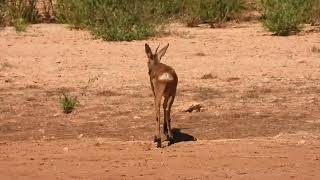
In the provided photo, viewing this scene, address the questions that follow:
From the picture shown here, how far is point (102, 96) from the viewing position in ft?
42.6

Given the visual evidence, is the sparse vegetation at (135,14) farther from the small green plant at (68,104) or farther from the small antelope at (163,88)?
the small antelope at (163,88)

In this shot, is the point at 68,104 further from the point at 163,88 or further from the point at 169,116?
the point at 163,88

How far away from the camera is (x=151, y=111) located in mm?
11750

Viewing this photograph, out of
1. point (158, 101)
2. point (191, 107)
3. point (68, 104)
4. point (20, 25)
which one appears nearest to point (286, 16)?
point (20, 25)

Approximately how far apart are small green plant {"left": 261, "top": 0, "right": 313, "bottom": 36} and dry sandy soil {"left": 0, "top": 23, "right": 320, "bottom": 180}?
35.6 inches

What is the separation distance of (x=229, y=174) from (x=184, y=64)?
823 centimetres

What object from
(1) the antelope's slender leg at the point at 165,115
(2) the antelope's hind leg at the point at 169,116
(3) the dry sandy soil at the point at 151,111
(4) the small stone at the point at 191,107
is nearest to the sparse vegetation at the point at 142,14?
(3) the dry sandy soil at the point at 151,111

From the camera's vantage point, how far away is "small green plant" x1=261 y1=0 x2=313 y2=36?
21062mm

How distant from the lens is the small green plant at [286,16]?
69.1ft

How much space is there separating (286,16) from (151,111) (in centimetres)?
1027

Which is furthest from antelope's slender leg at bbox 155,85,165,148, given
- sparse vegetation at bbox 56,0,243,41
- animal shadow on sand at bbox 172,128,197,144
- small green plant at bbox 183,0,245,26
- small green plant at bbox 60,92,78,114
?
small green plant at bbox 183,0,245,26

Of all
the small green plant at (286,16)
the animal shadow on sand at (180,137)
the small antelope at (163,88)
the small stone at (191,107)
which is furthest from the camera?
the small green plant at (286,16)

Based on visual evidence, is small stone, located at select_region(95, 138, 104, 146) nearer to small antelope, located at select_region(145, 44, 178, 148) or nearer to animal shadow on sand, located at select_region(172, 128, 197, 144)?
small antelope, located at select_region(145, 44, 178, 148)

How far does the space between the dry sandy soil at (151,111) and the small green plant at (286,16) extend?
2.97ft
